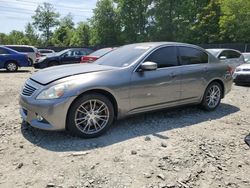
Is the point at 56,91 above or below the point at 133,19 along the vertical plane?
below

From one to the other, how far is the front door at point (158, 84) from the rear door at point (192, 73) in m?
0.18

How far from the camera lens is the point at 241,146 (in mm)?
4895

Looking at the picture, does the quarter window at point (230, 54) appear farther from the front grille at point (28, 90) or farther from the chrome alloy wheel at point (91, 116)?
the front grille at point (28, 90)

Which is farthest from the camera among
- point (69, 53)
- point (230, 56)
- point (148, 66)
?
point (69, 53)

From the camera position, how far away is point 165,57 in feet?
19.8

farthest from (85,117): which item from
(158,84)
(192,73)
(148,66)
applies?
(192,73)

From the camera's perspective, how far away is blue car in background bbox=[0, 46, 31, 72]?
16.9m

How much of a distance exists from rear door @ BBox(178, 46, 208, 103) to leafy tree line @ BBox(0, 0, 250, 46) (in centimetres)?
2926

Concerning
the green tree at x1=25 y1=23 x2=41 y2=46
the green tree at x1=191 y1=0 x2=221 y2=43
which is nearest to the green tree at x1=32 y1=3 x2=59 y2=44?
the green tree at x1=25 y1=23 x2=41 y2=46

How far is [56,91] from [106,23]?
48237mm

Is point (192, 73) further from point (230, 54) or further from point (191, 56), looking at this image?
point (230, 54)

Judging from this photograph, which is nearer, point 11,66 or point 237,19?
point 11,66

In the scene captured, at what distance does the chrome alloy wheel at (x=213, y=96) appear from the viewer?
691 centimetres

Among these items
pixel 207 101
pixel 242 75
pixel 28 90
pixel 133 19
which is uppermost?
pixel 133 19
